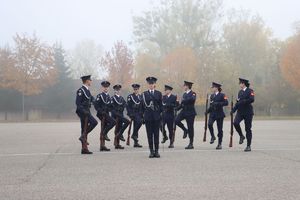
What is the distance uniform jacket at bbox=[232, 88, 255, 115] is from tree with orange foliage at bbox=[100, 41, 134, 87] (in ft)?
138

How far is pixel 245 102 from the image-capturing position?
49.8 ft

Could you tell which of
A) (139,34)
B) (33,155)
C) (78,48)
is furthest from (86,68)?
(33,155)

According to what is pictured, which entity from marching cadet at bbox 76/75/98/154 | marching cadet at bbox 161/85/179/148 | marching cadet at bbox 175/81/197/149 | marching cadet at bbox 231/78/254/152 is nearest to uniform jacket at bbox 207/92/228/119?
marching cadet at bbox 175/81/197/149

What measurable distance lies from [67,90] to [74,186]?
52.9 meters

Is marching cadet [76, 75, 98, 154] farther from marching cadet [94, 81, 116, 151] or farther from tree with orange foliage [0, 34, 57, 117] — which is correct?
tree with orange foliage [0, 34, 57, 117]

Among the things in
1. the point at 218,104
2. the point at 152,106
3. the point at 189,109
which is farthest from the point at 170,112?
the point at 152,106

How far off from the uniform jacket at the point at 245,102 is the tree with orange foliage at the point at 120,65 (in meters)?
41.9

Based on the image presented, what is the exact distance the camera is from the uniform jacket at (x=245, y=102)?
15.1m

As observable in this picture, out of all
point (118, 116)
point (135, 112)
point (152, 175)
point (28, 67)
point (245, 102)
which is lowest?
point (152, 175)

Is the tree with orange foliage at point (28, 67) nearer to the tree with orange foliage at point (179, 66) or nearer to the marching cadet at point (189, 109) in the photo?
the tree with orange foliage at point (179, 66)

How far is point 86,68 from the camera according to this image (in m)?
92.6

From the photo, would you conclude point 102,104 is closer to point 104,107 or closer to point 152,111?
point 104,107

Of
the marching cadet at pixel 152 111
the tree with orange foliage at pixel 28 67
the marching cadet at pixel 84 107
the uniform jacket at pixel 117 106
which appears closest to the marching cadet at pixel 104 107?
the uniform jacket at pixel 117 106

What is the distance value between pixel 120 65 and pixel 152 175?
48.0 m
